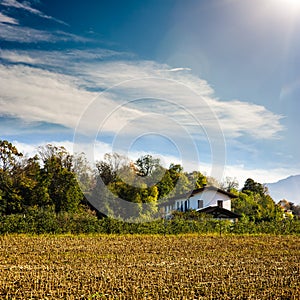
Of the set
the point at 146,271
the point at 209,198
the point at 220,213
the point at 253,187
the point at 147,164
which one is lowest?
the point at 146,271

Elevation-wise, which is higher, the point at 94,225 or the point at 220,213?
the point at 220,213

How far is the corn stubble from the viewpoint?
9.91 m

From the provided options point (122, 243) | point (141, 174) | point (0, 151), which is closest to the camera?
point (122, 243)

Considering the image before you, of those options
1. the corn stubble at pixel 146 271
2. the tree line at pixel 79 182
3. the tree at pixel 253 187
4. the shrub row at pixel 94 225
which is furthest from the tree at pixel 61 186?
the tree at pixel 253 187

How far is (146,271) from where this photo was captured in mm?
12773

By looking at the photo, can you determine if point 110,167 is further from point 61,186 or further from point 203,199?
point 203,199

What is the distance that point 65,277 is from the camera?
461 inches

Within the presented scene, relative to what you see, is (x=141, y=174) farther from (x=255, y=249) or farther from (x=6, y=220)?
(x=255, y=249)

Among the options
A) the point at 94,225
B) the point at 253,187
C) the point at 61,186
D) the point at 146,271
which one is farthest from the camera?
the point at 253,187

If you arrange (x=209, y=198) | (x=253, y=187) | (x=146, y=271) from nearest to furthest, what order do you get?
Answer: (x=146, y=271) → (x=209, y=198) → (x=253, y=187)

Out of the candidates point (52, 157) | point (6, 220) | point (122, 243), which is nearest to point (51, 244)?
point (122, 243)

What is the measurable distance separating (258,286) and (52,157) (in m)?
31.6

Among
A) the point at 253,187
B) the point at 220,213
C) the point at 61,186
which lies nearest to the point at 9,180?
the point at 61,186

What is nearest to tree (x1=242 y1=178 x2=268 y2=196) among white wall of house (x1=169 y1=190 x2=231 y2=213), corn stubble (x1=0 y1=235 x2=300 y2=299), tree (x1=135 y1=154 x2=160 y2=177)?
white wall of house (x1=169 y1=190 x2=231 y2=213)
